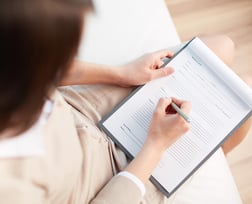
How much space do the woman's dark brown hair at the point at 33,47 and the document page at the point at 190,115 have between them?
1.36 ft

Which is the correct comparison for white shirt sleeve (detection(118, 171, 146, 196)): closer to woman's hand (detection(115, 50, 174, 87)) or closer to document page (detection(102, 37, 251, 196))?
document page (detection(102, 37, 251, 196))

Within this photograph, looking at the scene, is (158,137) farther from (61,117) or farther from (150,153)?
(61,117)

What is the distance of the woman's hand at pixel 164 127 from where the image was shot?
2.83ft

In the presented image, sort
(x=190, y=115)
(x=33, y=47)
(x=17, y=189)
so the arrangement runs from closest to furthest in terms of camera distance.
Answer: (x=33, y=47)
(x=17, y=189)
(x=190, y=115)

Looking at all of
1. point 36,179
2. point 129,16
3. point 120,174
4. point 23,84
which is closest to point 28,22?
point 23,84

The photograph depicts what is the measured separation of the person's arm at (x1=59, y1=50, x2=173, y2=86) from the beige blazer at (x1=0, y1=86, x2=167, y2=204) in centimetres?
3

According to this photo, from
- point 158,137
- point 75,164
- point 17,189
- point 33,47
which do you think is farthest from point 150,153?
point 33,47

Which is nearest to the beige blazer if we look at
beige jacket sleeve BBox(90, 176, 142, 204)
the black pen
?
beige jacket sleeve BBox(90, 176, 142, 204)

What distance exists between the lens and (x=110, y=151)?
0.89 m

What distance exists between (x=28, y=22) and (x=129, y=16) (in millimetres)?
682

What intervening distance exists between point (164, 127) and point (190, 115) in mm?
83

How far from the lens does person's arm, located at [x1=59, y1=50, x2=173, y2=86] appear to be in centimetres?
93

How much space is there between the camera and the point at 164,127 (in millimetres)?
870

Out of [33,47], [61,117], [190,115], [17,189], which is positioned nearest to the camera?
[33,47]
